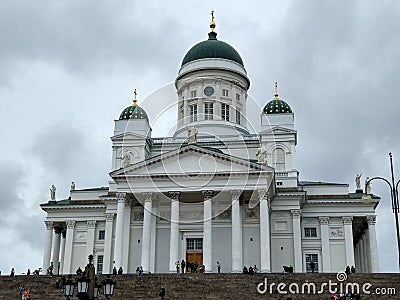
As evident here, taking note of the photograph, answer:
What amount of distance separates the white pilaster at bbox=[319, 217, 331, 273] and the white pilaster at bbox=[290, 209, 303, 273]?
2515 mm

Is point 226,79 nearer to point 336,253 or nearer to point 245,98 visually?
point 245,98

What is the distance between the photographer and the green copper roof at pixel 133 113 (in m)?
60.7

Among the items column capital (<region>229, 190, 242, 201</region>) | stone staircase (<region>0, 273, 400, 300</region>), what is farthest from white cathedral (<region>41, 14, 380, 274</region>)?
stone staircase (<region>0, 273, 400, 300</region>)

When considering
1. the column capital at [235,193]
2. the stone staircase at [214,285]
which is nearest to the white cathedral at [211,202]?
the column capital at [235,193]

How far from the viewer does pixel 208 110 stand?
62906 mm

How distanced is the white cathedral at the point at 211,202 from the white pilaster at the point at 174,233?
0.27 ft

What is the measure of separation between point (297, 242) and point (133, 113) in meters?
20.5

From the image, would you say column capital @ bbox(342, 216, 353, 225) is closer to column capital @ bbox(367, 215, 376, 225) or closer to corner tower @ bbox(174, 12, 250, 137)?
column capital @ bbox(367, 215, 376, 225)

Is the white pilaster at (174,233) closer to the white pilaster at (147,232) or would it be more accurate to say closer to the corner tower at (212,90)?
the white pilaster at (147,232)

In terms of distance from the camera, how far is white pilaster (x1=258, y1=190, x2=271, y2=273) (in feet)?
150

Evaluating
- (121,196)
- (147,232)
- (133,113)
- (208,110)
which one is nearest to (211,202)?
(147,232)

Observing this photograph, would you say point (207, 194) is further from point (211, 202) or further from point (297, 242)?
point (297, 242)

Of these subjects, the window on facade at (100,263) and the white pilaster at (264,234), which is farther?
the window on facade at (100,263)

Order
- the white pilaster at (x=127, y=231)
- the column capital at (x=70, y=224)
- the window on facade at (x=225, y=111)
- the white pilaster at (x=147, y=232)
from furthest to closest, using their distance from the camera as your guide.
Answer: the window on facade at (x=225, y=111), the column capital at (x=70, y=224), the white pilaster at (x=127, y=231), the white pilaster at (x=147, y=232)
